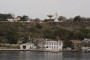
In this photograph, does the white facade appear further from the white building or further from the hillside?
the hillside

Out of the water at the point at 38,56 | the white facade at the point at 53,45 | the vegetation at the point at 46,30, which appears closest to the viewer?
the water at the point at 38,56

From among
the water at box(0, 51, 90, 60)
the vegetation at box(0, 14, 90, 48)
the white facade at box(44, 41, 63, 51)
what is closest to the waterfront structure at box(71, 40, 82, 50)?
the vegetation at box(0, 14, 90, 48)

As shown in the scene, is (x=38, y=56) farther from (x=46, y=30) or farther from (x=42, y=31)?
(x=42, y=31)

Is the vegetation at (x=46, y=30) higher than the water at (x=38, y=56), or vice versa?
the vegetation at (x=46, y=30)

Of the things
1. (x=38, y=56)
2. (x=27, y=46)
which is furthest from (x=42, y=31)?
(x=38, y=56)

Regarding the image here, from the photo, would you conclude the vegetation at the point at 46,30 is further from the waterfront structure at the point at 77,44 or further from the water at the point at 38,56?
the water at the point at 38,56

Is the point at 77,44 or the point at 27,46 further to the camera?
the point at 77,44

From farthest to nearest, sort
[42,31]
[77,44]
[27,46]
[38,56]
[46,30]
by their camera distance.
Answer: [42,31] → [46,30] → [77,44] → [27,46] → [38,56]

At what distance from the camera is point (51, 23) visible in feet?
211

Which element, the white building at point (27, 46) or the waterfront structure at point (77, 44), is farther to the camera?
the waterfront structure at point (77, 44)

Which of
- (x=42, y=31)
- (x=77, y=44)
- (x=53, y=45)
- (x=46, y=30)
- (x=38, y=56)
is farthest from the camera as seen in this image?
(x=42, y=31)

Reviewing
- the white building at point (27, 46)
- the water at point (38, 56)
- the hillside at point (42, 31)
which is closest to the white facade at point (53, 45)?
the white building at point (27, 46)

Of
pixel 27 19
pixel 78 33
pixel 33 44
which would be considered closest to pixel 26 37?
pixel 33 44

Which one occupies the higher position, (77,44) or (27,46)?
(77,44)
